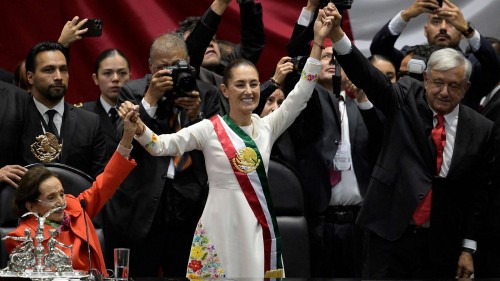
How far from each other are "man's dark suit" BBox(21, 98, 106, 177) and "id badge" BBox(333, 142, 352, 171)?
1236 millimetres

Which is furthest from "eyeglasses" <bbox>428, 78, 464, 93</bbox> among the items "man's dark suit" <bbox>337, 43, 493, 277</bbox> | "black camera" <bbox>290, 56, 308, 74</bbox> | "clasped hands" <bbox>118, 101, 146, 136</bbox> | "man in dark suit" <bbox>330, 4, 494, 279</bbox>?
"clasped hands" <bbox>118, 101, 146, 136</bbox>

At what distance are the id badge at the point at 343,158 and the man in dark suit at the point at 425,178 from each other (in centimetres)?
71

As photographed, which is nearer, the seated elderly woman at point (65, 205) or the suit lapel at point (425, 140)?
the seated elderly woman at point (65, 205)

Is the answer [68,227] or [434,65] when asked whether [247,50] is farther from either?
[68,227]

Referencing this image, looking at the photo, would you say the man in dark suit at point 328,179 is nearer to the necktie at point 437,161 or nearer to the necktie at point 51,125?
the necktie at point 437,161

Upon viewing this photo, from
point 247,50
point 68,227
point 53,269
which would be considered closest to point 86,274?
point 53,269

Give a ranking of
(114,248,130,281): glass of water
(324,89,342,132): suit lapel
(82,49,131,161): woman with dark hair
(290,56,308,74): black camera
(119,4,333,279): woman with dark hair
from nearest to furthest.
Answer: (114,248,130,281): glass of water → (119,4,333,279): woman with dark hair → (290,56,308,74): black camera → (324,89,342,132): suit lapel → (82,49,131,161): woman with dark hair

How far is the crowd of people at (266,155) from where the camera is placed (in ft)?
15.2

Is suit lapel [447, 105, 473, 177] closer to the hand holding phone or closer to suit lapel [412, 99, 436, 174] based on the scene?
suit lapel [412, 99, 436, 174]

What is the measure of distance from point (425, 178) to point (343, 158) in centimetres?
86

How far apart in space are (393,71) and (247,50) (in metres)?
0.84

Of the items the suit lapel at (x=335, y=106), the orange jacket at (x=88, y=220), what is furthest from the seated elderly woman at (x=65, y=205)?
the suit lapel at (x=335, y=106)

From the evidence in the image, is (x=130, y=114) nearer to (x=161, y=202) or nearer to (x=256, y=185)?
(x=256, y=185)

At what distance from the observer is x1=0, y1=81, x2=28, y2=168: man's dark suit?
16.8ft
